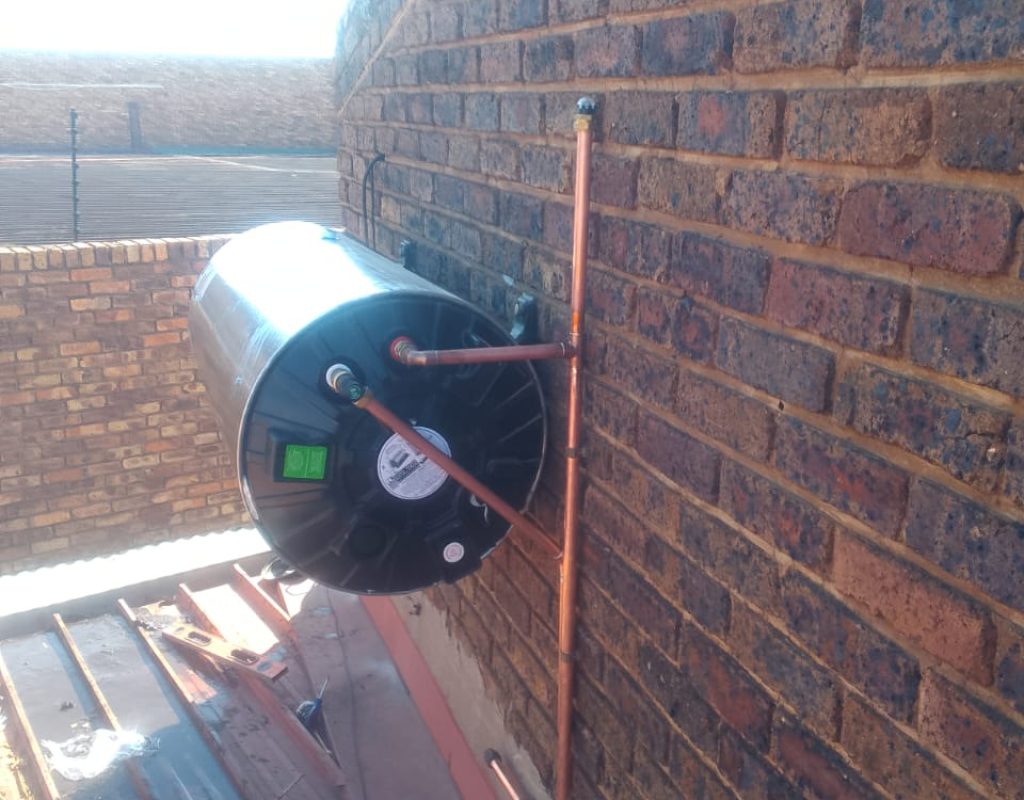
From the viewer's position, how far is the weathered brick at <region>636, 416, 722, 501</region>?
1571 millimetres

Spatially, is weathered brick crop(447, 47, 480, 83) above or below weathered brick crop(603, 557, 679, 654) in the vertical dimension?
above

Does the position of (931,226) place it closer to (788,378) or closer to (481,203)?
(788,378)

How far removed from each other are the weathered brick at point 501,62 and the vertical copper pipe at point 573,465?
1.38 ft

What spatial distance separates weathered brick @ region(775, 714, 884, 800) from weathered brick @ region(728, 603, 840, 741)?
28 millimetres

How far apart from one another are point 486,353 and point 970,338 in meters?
1.06

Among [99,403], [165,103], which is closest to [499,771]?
[99,403]

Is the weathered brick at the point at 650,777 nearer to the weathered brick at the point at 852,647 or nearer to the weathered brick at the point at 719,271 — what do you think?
the weathered brick at the point at 852,647

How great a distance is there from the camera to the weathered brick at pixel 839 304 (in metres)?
1.16

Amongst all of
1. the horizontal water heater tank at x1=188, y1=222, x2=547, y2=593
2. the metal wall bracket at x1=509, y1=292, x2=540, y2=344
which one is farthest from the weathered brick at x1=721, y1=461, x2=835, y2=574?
the metal wall bracket at x1=509, y1=292, x2=540, y2=344

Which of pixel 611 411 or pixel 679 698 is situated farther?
pixel 611 411

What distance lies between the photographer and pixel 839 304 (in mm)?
1237

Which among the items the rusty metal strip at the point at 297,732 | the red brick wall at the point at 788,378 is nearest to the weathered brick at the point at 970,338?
the red brick wall at the point at 788,378

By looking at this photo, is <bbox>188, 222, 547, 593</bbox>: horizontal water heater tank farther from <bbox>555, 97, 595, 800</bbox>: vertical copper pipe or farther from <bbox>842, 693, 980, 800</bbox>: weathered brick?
<bbox>842, 693, 980, 800</bbox>: weathered brick

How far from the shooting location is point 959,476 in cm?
107
